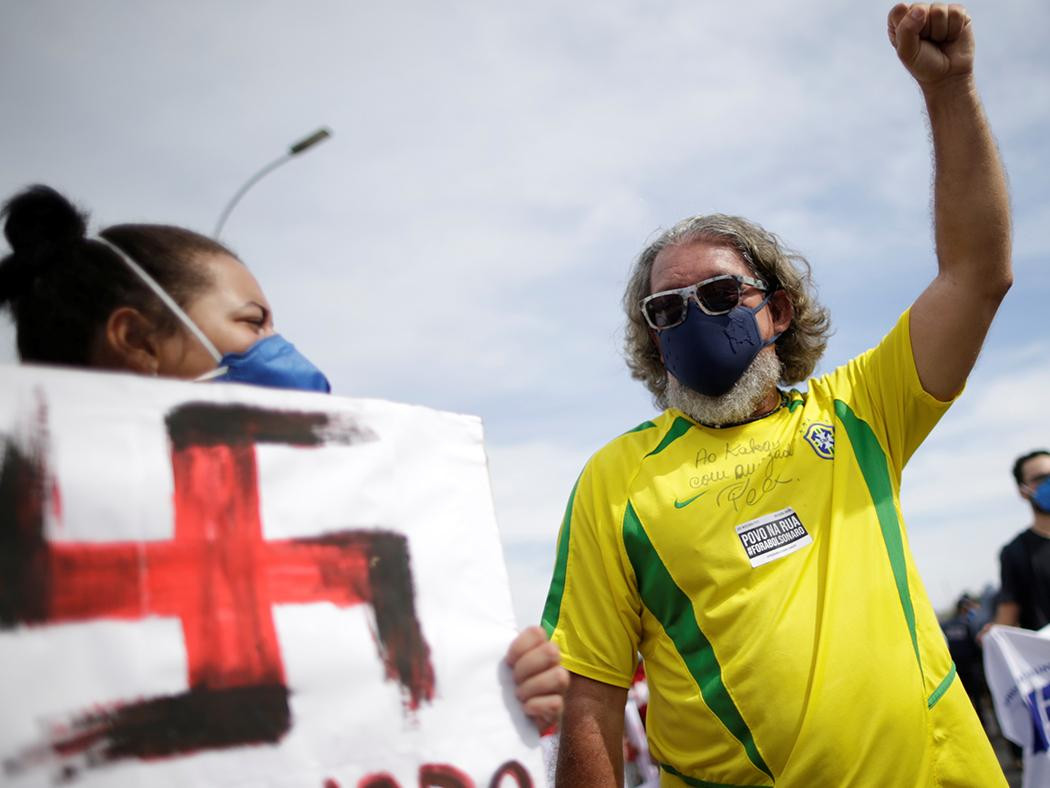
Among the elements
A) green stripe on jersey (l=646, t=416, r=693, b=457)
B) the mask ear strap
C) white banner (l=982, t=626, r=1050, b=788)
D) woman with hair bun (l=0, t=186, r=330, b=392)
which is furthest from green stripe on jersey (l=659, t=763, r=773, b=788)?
white banner (l=982, t=626, r=1050, b=788)

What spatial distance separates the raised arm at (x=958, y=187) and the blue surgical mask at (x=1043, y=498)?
11.0 feet

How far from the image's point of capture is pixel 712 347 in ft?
7.71

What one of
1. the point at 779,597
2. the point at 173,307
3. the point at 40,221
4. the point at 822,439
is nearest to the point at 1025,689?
the point at 822,439

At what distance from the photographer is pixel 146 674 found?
115 centimetres

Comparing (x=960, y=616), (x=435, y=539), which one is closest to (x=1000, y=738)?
(x=960, y=616)

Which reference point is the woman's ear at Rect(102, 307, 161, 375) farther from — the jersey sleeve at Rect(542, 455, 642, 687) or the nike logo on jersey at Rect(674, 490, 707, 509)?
the nike logo on jersey at Rect(674, 490, 707, 509)

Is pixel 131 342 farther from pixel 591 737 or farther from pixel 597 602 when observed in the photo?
pixel 591 737

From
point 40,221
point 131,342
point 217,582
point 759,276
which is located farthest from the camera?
point 759,276

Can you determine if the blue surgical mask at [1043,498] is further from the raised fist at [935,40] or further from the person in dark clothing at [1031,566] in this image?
the raised fist at [935,40]

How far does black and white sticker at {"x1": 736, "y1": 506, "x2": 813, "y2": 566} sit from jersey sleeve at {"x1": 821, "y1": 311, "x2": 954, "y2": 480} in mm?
352

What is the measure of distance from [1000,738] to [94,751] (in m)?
10.7

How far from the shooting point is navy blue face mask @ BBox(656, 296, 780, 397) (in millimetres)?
2316

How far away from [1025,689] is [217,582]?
13.0 feet

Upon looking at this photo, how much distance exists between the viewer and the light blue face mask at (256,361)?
161 centimetres
